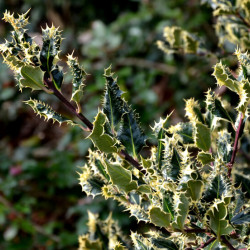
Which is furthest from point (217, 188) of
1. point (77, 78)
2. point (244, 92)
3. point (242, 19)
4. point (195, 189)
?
point (242, 19)

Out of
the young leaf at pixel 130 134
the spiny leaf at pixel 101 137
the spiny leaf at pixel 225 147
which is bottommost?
the spiny leaf at pixel 101 137

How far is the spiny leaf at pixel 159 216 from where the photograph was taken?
0.54m

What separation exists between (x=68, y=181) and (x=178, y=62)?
0.84 meters

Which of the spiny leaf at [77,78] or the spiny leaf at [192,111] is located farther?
the spiny leaf at [192,111]

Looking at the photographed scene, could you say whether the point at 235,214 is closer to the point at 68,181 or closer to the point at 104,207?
the point at 104,207

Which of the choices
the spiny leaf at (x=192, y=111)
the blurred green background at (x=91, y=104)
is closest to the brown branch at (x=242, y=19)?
the spiny leaf at (x=192, y=111)

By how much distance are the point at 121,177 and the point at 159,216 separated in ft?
0.25

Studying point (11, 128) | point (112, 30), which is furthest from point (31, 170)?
point (11, 128)

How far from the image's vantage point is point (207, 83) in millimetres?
2199

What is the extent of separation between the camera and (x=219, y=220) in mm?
543

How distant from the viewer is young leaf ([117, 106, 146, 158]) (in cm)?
60

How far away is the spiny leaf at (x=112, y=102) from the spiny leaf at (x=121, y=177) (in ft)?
0.19

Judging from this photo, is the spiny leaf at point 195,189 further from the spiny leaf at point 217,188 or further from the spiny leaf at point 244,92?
the spiny leaf at point 244,92

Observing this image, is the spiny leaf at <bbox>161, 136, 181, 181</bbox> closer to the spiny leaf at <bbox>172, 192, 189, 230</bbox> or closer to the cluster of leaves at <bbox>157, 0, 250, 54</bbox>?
the spiny leaf at <bbox>172, 192, 189, 230</bbox>
